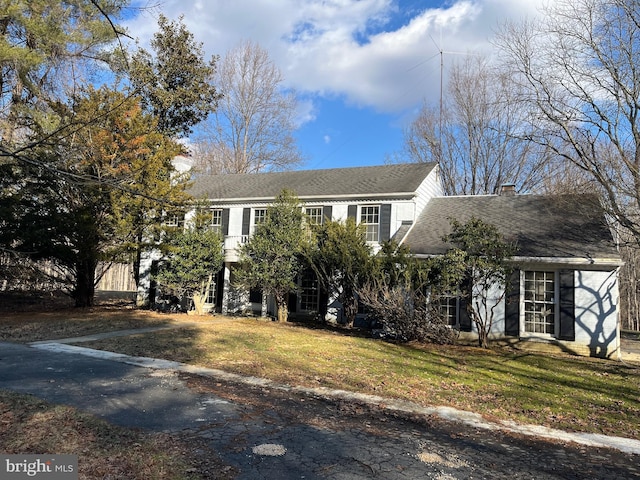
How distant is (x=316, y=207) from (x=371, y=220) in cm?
251

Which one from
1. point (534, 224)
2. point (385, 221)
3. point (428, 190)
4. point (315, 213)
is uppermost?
point (428, 190)

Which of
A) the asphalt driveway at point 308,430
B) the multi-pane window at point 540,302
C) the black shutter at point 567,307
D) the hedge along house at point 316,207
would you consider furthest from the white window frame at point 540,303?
the asphalt driveway at point 308,430

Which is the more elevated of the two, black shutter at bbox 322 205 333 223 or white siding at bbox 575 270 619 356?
black shutter at bbox 322 205 333 223

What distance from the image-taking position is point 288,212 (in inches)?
Answer: 607

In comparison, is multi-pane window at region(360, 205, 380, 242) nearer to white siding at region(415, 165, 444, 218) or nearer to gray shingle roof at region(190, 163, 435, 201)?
gray shingle roof at region(190, 163, 435, 201)

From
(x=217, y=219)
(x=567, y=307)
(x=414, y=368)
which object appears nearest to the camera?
(x=414, y=368)

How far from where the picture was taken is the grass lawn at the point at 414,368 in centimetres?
639

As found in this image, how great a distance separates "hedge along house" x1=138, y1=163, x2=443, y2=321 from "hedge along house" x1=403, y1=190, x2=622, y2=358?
2.53m

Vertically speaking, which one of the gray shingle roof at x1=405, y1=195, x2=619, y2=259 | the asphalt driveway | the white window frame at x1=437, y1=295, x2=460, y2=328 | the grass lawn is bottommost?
the grass lawn

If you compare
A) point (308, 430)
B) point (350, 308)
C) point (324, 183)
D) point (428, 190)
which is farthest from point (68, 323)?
point (428, 190)

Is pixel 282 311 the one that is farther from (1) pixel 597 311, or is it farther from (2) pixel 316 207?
(1) pixel 597 311

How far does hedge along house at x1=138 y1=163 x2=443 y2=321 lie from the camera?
16703mm

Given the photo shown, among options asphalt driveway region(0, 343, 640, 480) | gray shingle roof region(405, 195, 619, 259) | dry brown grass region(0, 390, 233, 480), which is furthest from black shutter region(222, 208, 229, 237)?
dry brown grass region(0, 390, 233, 480)

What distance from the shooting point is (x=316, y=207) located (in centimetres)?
1814
